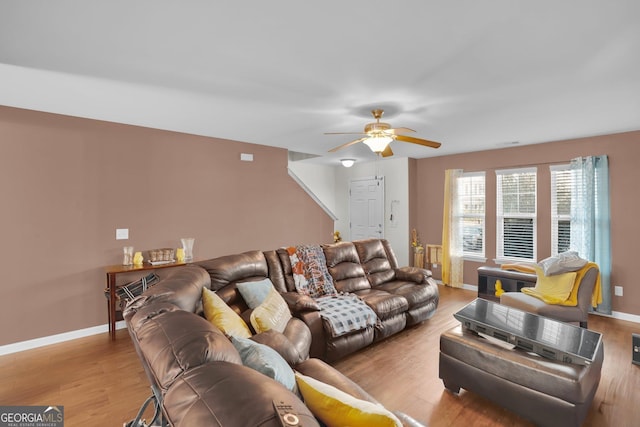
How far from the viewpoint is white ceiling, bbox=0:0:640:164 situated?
1.70 m

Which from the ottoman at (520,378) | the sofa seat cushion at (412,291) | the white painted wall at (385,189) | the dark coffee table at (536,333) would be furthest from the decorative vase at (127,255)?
the white painted wall at (385,189)

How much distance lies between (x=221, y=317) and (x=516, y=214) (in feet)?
16.8

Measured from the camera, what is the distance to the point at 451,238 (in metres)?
5.88

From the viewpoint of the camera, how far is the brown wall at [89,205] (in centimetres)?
334

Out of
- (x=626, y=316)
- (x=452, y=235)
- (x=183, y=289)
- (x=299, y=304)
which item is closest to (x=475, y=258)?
(x=452, y=235)

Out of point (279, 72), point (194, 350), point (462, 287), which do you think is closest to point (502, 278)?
point (462, 287)

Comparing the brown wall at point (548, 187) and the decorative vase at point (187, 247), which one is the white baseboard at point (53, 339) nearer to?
the decorative vase at point (187, 247)

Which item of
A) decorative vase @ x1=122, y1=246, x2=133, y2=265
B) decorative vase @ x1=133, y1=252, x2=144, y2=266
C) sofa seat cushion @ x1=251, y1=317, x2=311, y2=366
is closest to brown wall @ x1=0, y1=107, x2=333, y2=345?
decorative vase @ x1=122, y1=246, x2=133, y2=265

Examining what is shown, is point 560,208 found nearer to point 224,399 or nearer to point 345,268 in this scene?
point 345,268

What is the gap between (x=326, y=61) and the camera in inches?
88.2

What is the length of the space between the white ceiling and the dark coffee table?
1.96m

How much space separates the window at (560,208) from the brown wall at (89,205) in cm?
483

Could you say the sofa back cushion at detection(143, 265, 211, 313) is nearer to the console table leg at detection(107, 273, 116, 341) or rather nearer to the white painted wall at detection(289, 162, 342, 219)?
the console table leg at detection(107, 273, 116, 341)

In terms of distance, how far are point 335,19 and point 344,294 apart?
2742mm
